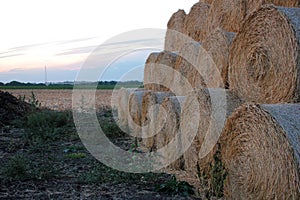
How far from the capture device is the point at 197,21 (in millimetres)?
7543

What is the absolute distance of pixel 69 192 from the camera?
465 cm

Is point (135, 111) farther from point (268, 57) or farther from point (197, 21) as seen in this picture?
point (268, 57)

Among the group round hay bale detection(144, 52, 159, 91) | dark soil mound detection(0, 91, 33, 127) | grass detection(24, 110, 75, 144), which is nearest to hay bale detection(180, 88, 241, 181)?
round hay bale detection(144, 52, 159, 91)

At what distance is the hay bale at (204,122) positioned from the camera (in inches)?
188

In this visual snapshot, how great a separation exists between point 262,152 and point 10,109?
33.9 feet

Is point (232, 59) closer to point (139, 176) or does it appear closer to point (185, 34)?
point (139, 176)

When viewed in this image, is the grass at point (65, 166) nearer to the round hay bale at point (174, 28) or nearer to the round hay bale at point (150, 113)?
the round hay bale at point (150, 113)

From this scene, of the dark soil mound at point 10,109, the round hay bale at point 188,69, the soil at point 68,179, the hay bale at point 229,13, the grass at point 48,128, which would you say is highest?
the hay bale at point 229,13

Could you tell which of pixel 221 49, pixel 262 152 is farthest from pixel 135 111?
pixel 262 152

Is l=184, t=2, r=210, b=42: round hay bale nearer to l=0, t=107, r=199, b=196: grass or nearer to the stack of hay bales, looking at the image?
the stack of hay bales

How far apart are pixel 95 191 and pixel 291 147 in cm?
241

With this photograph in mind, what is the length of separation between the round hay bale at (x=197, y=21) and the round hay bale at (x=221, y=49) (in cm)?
164

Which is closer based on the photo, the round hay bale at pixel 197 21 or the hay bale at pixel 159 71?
the round hay bale at pixel 197 21

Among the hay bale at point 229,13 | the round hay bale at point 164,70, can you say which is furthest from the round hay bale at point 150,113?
the hay bale at point 229,13
